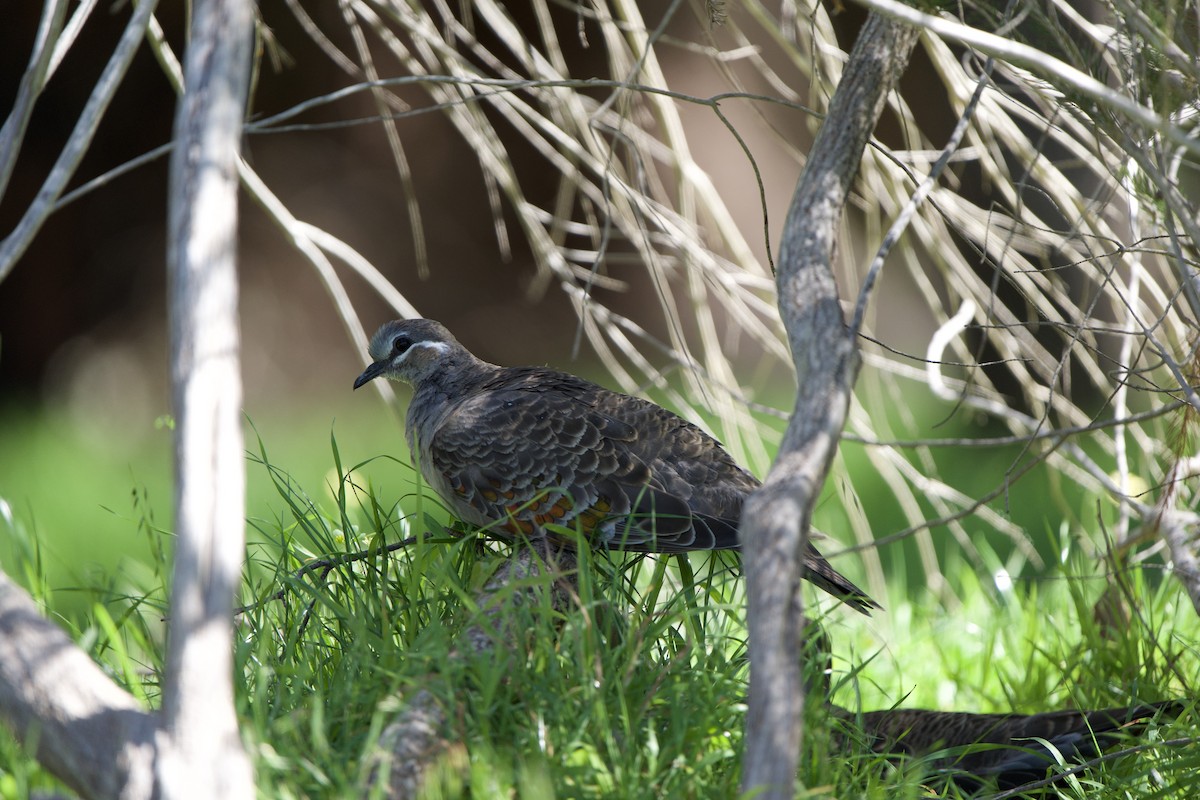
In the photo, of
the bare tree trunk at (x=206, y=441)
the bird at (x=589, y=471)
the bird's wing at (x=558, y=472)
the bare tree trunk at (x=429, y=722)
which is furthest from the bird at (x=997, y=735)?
the bare tree trunk at (x=206, y=441)

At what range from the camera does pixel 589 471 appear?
2.93m

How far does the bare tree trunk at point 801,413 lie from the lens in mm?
1595

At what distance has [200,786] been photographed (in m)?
1.59

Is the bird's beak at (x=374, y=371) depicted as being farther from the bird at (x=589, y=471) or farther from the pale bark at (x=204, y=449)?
the pale bark at (x=204, y=449)

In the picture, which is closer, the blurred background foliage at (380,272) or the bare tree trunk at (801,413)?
the bare tree trunk at (801,413)

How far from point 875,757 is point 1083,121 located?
1.49 meters

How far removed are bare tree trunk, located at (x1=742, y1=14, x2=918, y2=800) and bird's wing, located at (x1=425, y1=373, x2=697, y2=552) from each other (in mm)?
895

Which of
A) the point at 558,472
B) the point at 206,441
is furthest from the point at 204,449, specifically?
the point at 558,472

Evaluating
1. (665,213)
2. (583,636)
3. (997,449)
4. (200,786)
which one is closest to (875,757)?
(583,636)

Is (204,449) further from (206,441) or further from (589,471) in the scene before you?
(589,471)

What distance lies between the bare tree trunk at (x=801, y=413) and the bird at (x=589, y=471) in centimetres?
81

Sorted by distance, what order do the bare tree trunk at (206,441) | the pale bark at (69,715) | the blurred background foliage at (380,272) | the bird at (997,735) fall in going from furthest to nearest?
the blurred background foliage at (380,272) → the bird at (997,735) → the pale bark at (69,715) → the bare tree trunk at (206,441)

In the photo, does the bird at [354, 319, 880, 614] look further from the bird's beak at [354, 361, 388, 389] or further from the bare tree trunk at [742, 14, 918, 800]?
the bare tree trunk at [742, 14, 918, 800]

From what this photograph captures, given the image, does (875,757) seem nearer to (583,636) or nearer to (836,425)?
(583,636)
